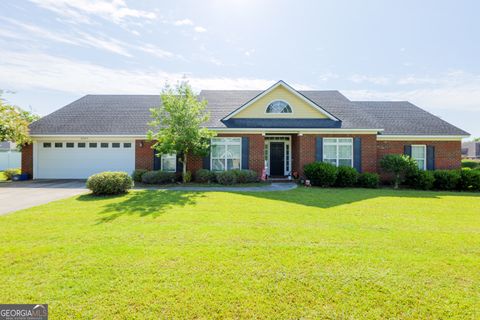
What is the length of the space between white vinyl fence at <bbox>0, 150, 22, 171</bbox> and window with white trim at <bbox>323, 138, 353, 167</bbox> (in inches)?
1059

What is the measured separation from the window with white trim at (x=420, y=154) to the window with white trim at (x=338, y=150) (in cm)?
451

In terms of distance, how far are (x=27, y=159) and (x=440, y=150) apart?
26.6 m

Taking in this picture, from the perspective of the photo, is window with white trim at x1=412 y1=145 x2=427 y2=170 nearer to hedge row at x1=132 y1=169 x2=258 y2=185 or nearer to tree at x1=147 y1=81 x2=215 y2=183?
hedge row at x1=132 y1=169 x2=258 y2=185

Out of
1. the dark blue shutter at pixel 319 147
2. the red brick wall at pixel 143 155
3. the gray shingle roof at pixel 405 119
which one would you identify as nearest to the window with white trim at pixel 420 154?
the gray shingle roof at pixel 405 119

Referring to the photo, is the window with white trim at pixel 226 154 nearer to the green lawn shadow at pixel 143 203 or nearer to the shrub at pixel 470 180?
the green lawn shadow at pixel 143 203

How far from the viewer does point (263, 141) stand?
14953mm

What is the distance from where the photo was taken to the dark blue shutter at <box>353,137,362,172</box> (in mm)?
14805

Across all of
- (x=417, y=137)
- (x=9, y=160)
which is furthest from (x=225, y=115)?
(x=9, y=160)

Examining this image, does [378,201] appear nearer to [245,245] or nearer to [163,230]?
[245,245]

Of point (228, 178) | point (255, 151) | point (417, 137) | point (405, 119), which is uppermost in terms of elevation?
point (405, 119)

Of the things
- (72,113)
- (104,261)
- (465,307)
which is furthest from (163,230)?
(72,113)

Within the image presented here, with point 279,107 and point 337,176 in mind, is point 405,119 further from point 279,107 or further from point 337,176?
point 279,107

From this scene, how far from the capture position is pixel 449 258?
433 centimetres

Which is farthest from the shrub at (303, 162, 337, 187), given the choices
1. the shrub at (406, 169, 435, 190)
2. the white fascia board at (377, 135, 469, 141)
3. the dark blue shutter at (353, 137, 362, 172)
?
Result: the white fascia board at (377, 135, 469, 141)
